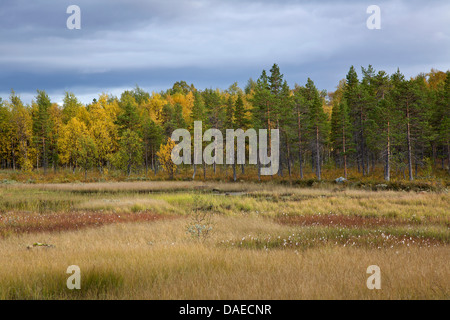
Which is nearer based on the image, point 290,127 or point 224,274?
point 224,274

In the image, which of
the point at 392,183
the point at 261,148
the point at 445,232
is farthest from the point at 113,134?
the point at 445,232

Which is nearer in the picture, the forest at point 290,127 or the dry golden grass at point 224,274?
the dry golden grass at point 224,274

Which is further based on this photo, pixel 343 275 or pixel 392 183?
pixel 392 183

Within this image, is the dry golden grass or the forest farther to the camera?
the forest

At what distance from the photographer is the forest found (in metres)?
42.1

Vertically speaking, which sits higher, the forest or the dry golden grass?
the forest

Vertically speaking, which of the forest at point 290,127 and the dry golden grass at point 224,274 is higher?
the forest at point 290,127

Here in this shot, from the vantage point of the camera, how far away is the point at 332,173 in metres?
52.9

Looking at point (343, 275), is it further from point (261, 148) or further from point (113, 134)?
point (113, 134)

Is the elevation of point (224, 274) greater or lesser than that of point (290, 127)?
lesser

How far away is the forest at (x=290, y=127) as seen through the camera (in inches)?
1656

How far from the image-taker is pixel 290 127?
1884 inches
